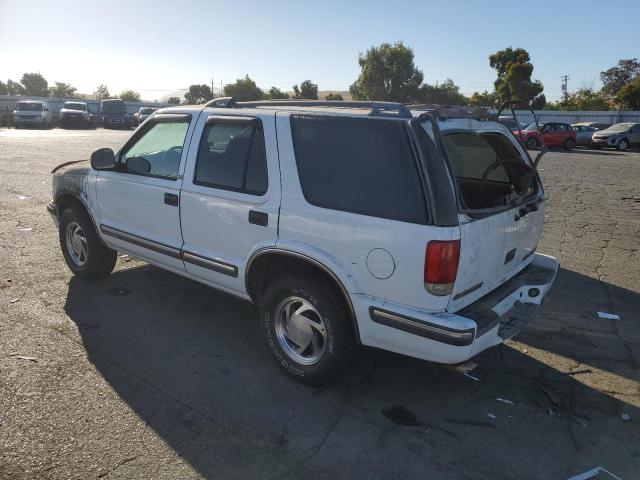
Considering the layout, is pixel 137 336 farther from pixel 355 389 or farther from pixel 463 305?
pixel 463 305

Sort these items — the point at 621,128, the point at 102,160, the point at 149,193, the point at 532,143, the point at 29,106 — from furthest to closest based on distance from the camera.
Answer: the point at 29,106 → the point at 621,128 → the point at 532,143 → the point at 102,160 → the point at 149,193

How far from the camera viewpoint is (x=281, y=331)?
12.6ft

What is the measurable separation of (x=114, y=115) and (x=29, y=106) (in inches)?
214

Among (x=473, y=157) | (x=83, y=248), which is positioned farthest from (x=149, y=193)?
(x=473, y=157)

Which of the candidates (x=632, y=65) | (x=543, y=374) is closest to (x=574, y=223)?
(x=543, y=374)

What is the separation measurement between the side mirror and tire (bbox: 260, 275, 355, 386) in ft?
6.84

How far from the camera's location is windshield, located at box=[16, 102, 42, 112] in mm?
34156

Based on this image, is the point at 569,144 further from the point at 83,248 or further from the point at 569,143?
the point at 83,248

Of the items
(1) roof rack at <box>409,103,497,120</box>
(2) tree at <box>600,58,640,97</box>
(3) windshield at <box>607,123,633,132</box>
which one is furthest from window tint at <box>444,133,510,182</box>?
(2) tree at <box>600,58,640,97</box>

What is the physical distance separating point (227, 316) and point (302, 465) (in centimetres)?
218

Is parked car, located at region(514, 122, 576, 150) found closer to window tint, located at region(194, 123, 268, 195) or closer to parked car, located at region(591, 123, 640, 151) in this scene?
parked car, located at region(591, 123, 640, 151)

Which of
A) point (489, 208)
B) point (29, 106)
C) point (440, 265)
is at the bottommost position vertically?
point (440, 265)

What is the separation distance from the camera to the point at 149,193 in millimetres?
4570

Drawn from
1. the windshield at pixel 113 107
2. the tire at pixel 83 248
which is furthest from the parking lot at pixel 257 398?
the windshield at pixel 113 107
